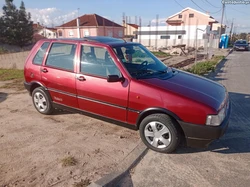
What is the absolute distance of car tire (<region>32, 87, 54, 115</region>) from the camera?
4.57 meters

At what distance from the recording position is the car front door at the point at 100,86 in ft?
11.3

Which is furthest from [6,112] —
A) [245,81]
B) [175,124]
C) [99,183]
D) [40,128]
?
[245,81]

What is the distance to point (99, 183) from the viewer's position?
8.18 feet

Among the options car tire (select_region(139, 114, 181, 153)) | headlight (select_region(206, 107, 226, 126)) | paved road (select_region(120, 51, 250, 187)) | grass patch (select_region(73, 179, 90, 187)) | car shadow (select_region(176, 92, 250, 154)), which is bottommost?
paved road (select_region(120, 51, 250, 187))

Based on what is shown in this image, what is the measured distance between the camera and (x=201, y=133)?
9.62 ft

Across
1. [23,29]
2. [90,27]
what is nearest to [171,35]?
[90,27]

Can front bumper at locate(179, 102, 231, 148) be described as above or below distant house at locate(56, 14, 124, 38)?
below

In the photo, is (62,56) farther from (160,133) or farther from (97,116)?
(160,133)

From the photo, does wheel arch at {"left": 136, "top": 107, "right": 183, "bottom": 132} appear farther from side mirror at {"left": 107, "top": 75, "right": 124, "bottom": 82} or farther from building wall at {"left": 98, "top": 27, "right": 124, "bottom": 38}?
building wall at {"left": 98, "top": 27, "right": 124, "bottom": 38}

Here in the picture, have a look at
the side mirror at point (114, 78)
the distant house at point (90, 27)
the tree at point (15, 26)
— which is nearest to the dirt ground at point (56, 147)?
the side mirror at point (114, 78)

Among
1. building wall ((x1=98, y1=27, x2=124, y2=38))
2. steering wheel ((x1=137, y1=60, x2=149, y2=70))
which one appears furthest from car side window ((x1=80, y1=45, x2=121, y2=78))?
building wall ((x1=98, y1=27, x2=124, y2=38))

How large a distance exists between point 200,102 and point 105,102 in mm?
1582

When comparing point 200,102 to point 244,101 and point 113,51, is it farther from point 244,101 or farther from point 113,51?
point 244,101

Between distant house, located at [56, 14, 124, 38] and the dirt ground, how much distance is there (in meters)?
35.0
